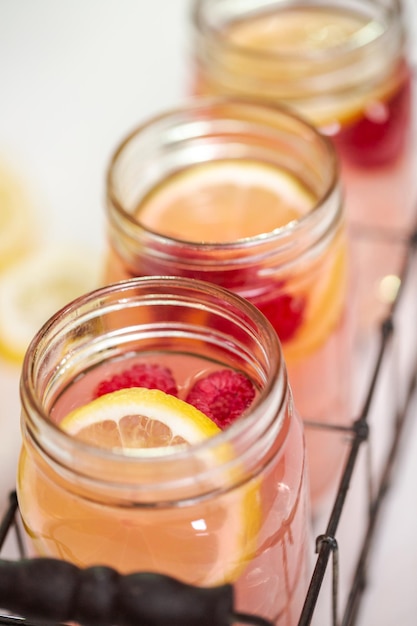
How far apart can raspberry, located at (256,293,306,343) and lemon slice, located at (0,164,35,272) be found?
0.99ft

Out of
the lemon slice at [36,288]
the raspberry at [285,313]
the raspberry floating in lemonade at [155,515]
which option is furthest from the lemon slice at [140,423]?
the lemon slice at [36,288]

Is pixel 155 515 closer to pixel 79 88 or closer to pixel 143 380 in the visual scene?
pixel 143 380

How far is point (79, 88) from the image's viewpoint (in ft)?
3.03

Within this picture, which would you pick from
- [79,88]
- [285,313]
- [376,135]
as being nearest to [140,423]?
[285,313]

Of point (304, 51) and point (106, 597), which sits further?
point (304, 51)

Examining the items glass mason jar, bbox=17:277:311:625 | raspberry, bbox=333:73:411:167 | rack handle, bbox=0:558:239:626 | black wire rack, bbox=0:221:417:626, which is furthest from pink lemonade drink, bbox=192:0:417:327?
rack handle, bbox=0:558:239:626

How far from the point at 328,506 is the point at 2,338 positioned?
236 millimetres

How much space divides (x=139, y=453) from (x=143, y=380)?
0.19 feet

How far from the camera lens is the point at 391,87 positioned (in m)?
0.67

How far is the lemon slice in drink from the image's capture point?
1.20ft

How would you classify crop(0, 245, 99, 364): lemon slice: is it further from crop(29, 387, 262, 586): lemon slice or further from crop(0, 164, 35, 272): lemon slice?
crop(29, 387, 262, 586): lemon slice

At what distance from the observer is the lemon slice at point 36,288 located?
2.17 feet

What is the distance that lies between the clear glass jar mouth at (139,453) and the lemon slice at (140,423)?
0.01m

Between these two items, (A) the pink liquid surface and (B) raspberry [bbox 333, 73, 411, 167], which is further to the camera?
(B) raspberry [bbox 333, 73, 411, 167]
